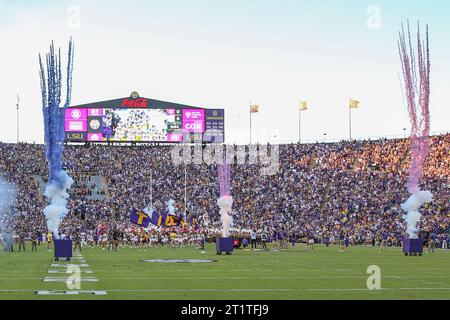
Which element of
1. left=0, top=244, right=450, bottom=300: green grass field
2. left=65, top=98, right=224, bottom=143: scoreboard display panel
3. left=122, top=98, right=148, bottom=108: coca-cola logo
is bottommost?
left=0, top=244, right=450, bottom=300: green grass field

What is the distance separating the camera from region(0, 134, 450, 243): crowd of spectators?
67938mm

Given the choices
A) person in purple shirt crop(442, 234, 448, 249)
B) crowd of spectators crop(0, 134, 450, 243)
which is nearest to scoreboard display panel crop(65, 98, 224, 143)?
crowd of spectators crop(0, 134, 450, 243)

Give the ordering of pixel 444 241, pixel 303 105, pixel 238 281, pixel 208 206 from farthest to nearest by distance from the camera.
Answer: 1. pixel 303 105
2. pixel 208 206
3. pixel 444 241
4. pixel 238 281

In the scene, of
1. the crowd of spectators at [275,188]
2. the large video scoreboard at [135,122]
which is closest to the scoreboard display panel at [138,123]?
the large video scoreboard at [135,122]

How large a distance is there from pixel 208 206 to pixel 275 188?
23.7 feet

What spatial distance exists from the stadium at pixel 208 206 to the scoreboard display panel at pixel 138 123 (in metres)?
0.13

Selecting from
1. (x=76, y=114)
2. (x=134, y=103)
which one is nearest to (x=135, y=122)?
(x=134, y=103)

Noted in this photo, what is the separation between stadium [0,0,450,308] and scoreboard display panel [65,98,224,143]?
0.41 feet

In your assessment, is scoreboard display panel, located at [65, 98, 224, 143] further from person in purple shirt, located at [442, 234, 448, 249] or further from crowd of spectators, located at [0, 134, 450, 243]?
person in purple shirt, located at [442, 234, 448, 249]

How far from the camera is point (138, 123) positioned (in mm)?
87125

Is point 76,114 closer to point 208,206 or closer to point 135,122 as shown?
point 135,122

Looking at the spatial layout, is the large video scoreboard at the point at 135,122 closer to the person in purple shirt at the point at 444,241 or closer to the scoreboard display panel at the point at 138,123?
the scoreboard display panel at the point at 138,123
